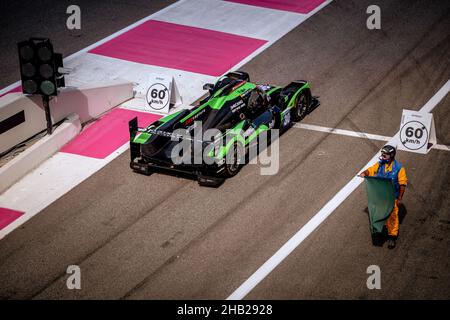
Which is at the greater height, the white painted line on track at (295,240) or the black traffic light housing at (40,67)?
the black traffic light housing at (40,67)

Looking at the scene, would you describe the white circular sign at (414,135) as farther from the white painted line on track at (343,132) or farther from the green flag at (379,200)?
the green flag at (379,200)

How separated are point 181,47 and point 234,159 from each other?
7633 mm

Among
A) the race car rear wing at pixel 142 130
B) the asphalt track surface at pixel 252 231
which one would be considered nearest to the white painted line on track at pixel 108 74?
the asphalt track surface at pixel 252 231

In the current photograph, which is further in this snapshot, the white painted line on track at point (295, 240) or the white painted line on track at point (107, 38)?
the white painted line on track at point (107, 38)

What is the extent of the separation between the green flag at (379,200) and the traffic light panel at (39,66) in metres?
7.01

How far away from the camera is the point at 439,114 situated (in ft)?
54.3

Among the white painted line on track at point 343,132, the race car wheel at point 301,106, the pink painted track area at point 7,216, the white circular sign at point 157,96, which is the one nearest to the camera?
the pink painted track area at point 7,216

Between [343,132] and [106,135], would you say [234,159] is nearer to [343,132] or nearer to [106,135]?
[343,132]

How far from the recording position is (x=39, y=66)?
46.1ft

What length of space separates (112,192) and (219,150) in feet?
7.88

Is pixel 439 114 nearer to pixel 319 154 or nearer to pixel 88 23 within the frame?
pixel 319 154

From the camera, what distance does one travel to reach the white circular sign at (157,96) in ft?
55.6

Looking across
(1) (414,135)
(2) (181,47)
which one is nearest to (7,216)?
(1) (414,135)

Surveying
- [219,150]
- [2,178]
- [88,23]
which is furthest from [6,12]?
[219,150]
